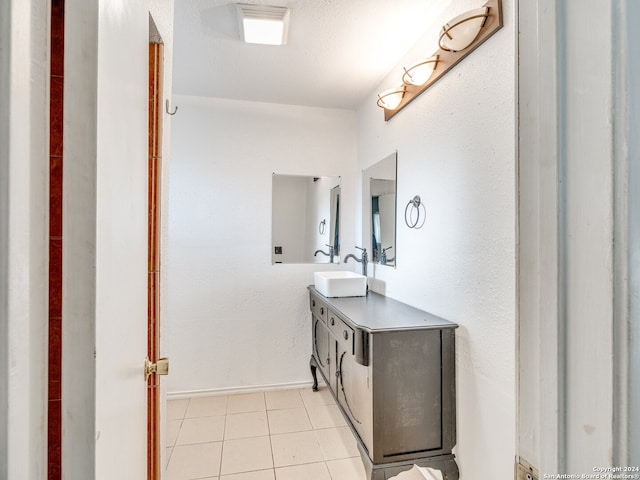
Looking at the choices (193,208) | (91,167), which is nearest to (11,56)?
(91,167)

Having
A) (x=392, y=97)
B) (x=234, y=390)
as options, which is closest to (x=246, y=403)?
(x=234, y=390)

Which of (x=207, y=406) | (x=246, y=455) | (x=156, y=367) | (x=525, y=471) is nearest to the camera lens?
(x=525, y=471)

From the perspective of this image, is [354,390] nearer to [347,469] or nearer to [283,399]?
[347,469]

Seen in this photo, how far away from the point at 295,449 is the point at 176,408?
1086 mm

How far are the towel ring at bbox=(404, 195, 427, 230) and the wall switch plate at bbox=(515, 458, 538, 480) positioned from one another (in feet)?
4.96

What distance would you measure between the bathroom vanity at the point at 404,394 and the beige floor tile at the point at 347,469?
1.06ft

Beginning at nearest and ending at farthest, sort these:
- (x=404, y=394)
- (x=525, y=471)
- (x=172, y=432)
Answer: (x=525, y=471), (x=404, y=394), (x=172, y=432)

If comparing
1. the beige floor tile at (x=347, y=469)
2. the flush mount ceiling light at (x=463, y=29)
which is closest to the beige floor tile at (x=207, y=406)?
the beige floor tile at (x=347, y=469)

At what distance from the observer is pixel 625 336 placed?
357mm

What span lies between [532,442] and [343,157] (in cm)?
279

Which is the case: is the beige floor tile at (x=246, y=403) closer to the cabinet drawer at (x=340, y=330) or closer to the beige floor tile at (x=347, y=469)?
the beige floor tile at (x=347, y=469)

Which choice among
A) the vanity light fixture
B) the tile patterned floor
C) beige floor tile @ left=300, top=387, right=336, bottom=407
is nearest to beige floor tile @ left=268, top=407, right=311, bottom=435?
the tile patterned floor

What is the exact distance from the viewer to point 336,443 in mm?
2139

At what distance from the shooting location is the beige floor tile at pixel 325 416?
7.72 feet
